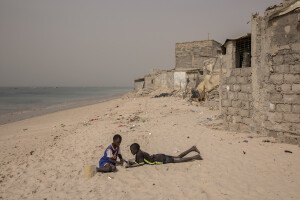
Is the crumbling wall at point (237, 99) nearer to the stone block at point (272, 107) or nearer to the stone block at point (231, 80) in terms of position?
the stone block at point (231, 80)

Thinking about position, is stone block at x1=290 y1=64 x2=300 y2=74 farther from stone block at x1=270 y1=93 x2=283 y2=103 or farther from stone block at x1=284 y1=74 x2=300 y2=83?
stone block at x1=270 y1=93 x2=283 y2=103

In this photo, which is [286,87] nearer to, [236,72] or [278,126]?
[278,126]

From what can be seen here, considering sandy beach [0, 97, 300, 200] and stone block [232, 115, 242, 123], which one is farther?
stone block [232, 115, 242, 123]

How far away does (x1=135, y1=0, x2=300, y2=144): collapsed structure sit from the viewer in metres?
5.12

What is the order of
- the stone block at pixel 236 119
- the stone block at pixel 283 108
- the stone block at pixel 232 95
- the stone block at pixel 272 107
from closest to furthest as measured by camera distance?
the stone block at pixel 283 108
the stone block at pixel 272 107
the stone block at pixel 236 119
the stone block at pixel 232 95

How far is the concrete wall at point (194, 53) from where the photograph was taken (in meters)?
26.3

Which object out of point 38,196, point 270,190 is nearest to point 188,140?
point 270,190

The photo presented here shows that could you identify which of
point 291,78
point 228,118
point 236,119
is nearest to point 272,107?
point 291,78

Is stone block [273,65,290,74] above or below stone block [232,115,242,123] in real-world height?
above

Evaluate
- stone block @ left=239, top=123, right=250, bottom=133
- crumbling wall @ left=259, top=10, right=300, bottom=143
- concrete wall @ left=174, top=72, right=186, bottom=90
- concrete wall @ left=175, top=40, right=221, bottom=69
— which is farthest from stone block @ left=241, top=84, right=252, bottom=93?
concrete wall @ left=175, top=40, right=221, bottom=69

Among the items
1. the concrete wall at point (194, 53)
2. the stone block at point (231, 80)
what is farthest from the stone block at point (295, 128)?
the concrete wall at point (194, 53)

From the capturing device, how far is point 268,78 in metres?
5.61

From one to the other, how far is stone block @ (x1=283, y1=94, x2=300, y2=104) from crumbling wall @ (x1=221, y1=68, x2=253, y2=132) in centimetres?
103

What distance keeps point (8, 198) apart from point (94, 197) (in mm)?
1575
